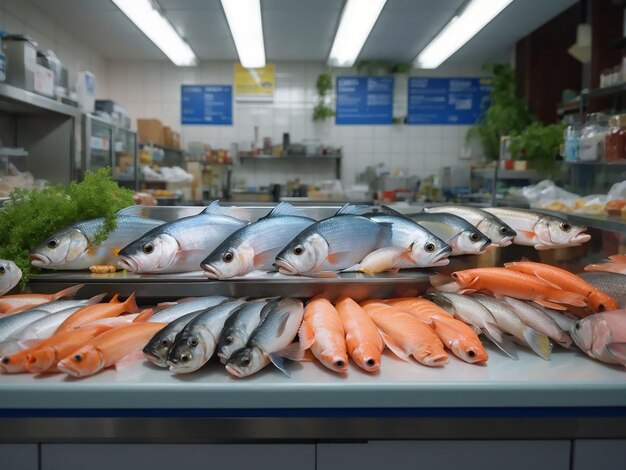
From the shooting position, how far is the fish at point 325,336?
1.13 m

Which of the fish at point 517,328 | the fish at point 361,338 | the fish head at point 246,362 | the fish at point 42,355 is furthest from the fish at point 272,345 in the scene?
the fish at point 517,328

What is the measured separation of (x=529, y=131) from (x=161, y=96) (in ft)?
19.6

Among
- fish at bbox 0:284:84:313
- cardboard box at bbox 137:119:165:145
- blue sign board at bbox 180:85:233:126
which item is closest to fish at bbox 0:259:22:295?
fish at bbox 0:284:84:313

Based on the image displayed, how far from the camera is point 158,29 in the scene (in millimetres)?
6285

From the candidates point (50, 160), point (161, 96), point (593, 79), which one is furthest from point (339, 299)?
point (161, 96)

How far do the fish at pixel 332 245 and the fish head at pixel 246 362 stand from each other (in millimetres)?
325

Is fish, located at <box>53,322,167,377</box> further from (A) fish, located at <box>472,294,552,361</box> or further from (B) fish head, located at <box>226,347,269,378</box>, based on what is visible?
(A) fish, located at <box>472,294,552,361</box>

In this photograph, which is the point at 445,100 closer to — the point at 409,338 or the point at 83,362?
the point at 409,338

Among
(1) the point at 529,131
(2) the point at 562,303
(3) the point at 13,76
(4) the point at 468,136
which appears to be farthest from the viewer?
(4) the point at 468,136

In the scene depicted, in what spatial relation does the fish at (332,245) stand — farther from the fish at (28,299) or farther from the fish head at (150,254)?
the fish at (28,299)

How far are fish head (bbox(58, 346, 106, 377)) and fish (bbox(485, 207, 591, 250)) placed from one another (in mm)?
1350

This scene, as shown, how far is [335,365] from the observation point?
113 centimetres

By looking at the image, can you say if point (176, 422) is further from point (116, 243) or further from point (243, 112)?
point (243, 112)

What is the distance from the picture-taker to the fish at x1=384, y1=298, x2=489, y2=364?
3.95 feet
